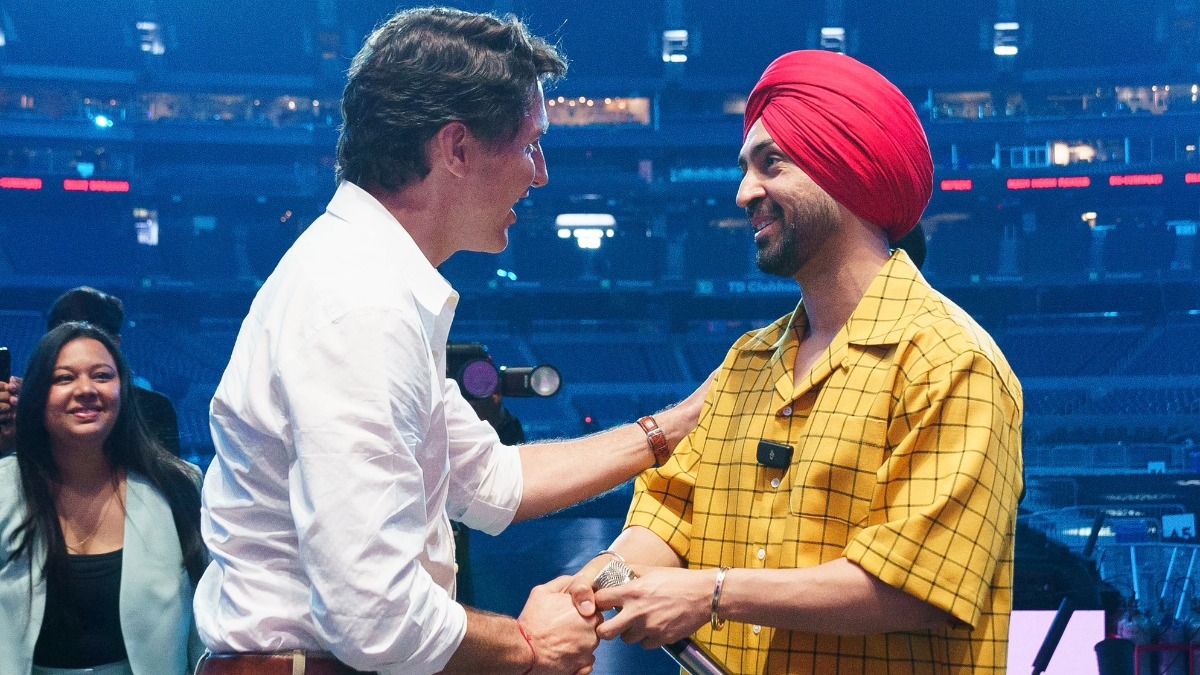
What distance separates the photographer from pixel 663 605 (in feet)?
4.81

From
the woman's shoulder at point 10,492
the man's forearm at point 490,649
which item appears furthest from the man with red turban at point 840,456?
the woman's shoulder at point 10,492

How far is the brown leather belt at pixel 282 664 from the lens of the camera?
1.37 meters

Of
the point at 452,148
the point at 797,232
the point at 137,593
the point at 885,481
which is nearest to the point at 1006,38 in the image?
the point at 137,593

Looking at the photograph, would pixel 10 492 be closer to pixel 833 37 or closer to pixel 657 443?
pixel 657 443

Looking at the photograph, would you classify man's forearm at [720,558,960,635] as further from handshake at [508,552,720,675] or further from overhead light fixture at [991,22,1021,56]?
overhead light fixture at [991,22,1021,56]

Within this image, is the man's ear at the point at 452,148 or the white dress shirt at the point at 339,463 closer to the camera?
the white dress shirt at the point at 339,463

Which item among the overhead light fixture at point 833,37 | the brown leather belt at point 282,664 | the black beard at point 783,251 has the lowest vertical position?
the brown leather belt at point 282,664

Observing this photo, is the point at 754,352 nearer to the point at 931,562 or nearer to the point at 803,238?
the point at 803,238

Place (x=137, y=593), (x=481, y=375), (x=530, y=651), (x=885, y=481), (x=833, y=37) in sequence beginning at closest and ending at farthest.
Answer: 1. (x=885, y=481)
2. (x=530, y=651)
3. (x=137, y=593)
4. (x=481, y=375)
5. (x=833, y=37)

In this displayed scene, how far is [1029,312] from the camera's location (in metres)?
18.7

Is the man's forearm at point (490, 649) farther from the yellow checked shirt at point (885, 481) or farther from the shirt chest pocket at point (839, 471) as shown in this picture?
the shirt chest pocket at point (839, 471)

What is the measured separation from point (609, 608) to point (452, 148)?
29.1 inches

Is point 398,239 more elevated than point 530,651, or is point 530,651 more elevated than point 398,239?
point 398,239

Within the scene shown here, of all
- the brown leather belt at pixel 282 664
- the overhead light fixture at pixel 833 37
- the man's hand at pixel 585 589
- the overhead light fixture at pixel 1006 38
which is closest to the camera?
the brown leather belt at pixel 282 664
